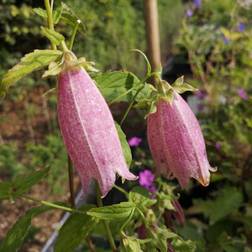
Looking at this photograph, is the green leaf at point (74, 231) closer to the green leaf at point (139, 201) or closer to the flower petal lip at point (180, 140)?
the green leaf at point (139, 201)

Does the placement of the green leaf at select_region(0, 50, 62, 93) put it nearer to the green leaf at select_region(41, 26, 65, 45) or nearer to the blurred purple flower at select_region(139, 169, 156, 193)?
the green leaf at select_region(41, 26, 65, 45)

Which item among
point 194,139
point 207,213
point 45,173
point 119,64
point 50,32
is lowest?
point 119,64

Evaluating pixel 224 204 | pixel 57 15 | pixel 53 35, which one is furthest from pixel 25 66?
pixel 224 204

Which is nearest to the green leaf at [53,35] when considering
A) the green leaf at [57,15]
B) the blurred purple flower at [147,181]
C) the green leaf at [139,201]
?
the green leaf at [57,15]

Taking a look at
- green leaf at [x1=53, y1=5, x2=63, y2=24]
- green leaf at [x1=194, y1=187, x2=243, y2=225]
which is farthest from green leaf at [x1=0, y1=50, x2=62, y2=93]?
green leaf at [x1=194, y1=187, x2=243, y2=225]

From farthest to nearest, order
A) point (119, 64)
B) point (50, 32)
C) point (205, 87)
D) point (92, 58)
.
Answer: point (119, 64)
point (92, 58)
point (205, 87)
point (50, 32)

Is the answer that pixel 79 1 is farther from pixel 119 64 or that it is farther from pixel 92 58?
pixel 119 64

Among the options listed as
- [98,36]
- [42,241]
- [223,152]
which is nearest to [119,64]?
[98,36]

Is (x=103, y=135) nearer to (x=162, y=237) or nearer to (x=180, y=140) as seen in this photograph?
(x=180, y=140)
